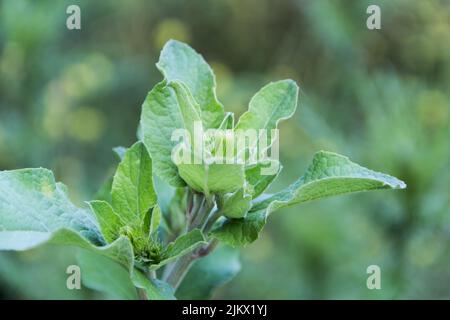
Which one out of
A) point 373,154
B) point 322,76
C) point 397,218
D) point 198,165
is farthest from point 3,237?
point 322,76

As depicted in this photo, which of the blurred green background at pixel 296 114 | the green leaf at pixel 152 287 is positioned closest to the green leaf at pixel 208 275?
the green leaf at pixel 152 287

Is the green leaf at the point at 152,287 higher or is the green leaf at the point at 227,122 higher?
the green leaf at the point at 227,122

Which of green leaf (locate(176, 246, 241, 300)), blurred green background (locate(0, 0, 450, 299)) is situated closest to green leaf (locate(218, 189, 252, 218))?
green leaf (locate(176, 246, 241, 300))

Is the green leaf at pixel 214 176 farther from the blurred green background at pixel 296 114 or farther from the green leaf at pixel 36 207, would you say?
the blurred green background at pixel 296 114

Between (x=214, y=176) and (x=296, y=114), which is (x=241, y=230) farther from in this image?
(x=296, y=114)

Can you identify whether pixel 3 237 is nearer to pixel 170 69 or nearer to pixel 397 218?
pixel 170 69

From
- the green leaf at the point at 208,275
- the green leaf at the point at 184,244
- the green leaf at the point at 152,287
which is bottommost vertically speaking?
the green leaf at the point at 208,275
